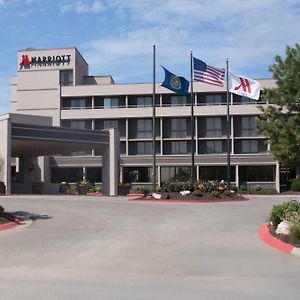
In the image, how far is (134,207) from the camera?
23.7m

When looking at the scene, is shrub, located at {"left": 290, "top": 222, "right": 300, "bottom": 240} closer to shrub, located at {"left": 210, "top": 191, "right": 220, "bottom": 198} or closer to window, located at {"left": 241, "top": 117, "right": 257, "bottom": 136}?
shrub, located at {"left": 210, "top": 191, "right": 220, "bottom": 198}

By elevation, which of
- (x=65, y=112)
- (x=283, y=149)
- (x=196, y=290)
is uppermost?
(x=65, y=112)

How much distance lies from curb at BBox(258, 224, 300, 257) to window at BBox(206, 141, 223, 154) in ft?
159

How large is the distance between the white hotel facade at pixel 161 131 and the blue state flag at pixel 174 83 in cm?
2811

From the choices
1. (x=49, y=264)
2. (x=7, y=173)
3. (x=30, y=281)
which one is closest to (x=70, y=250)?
(x=49, y=264)

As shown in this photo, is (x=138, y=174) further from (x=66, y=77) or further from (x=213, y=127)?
(x=66, y=77)

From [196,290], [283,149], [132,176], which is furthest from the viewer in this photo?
[132,176]

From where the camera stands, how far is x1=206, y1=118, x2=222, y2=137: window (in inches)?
2530

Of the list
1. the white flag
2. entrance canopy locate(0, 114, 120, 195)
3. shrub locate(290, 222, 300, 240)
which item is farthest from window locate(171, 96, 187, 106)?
shrub locate(290, 222, 300, 240)

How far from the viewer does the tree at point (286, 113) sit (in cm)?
1716

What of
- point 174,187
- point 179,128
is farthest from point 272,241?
point 179,128

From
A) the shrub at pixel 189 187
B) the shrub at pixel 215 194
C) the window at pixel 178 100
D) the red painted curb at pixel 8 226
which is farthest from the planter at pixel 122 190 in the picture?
the window at pixel 178 100

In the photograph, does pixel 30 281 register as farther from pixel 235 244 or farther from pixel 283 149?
pixel 283 149

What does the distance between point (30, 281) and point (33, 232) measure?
22.1ft
